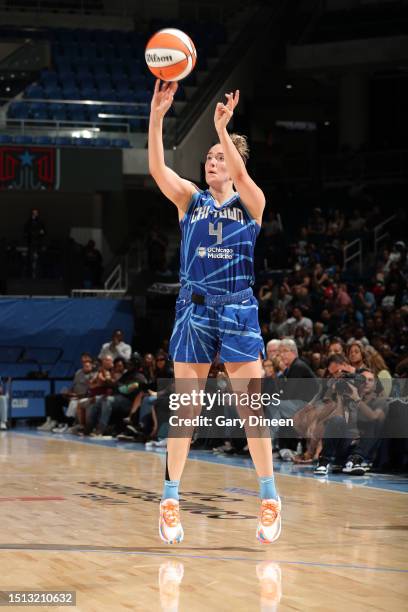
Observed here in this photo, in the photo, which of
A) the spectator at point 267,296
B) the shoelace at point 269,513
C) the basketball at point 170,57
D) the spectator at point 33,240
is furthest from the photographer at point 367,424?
the spectator at point 33,240

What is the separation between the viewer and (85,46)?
95.5 ft

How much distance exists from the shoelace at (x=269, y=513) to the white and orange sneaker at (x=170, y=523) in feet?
1.61

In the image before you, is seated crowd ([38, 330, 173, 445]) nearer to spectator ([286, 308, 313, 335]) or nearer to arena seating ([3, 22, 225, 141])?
spectator ([286, 308, 313, 335])

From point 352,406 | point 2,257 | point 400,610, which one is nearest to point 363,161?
point 2,257

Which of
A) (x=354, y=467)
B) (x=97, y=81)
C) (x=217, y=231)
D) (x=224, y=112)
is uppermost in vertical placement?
(x=97, y=81)

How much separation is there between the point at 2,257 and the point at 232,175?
64.9 feet

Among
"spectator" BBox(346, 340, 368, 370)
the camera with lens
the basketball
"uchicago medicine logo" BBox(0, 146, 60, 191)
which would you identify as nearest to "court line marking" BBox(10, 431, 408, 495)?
the camera with lens

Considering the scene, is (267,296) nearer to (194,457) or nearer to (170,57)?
(194,457)

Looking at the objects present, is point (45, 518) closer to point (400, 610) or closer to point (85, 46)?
point (400, 610)

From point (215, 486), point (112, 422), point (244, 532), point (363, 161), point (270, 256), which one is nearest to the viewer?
point (244, 532)

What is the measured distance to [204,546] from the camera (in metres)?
6.39

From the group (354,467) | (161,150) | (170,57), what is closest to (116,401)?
(354,467)

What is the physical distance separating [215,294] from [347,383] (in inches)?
217

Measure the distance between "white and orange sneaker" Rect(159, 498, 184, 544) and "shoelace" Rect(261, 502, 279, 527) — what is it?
0.49 m
